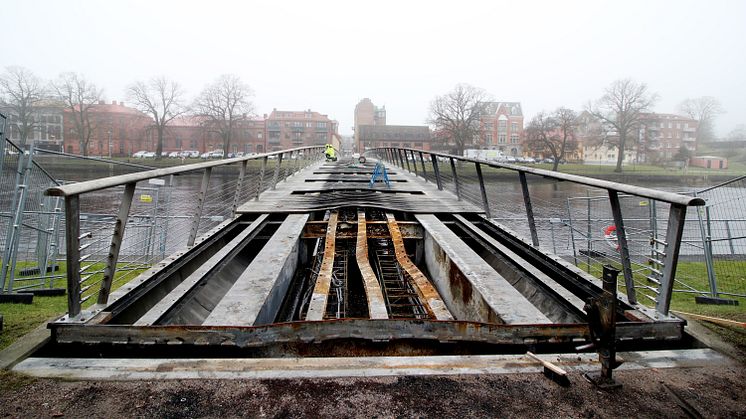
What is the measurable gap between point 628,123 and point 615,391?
201ft

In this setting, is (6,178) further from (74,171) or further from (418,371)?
(74,171)

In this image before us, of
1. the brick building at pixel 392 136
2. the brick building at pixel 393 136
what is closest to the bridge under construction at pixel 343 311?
the brick building at pixel 393 136

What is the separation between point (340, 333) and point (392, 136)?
9913 cm

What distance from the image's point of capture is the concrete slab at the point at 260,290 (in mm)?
2377

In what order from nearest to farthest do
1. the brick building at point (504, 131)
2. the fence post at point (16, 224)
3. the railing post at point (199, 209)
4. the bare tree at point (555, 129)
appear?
the railing post at point (199, 209), the fence post at point (16, 224), the bare tree at point (555, 129), the brick building at point (504, 131)

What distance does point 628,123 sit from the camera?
5316 centimetres

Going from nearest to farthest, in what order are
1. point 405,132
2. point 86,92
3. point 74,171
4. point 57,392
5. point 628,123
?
point 57,392 → point 74,171 → point 628,123 → point 86,92 → point 405,132

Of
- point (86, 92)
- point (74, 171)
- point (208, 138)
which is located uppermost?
point (86, 92)

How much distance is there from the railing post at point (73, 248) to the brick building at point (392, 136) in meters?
96.7

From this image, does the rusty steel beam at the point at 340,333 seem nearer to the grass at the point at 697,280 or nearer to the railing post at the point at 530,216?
the railing post at the point at 530,216

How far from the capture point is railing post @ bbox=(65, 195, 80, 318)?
1997mm

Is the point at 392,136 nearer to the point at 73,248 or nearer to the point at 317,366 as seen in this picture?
the point at 73,248

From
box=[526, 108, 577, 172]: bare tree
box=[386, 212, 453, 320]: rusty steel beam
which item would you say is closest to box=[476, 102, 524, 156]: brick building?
box=[526, 108, 577, 172]: bare tree

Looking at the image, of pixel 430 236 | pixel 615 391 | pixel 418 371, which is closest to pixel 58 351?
pixel 418 371
